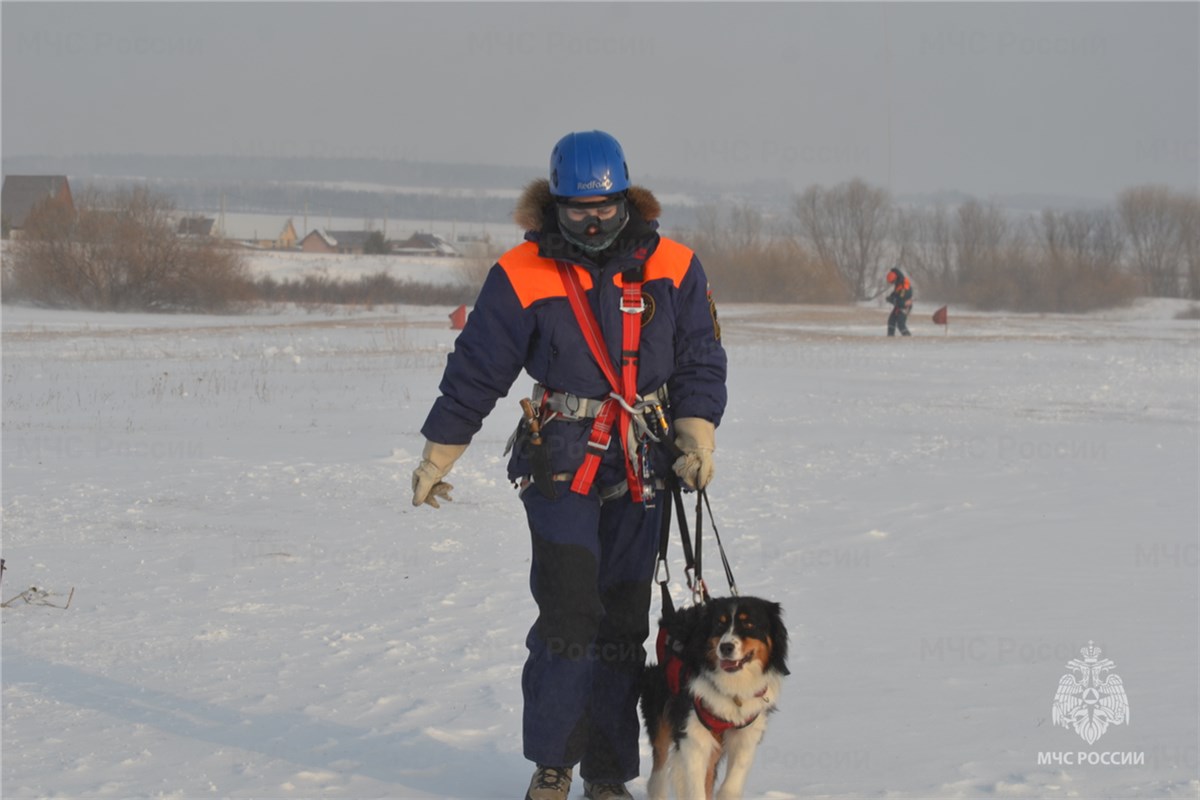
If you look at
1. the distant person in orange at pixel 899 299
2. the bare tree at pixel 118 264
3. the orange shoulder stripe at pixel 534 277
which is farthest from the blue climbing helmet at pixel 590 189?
the bare tree at pixel 118 264

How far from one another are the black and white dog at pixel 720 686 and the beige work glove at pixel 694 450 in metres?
0.43

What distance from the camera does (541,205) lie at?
4305 millimetres

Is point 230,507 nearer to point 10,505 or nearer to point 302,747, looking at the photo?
point 10,505

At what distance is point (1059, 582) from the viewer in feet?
24.2

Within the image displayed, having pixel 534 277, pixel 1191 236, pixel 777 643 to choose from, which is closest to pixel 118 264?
pixel 534 277

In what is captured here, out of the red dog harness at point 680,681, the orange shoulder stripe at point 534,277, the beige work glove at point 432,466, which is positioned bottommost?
the red dog harness at point 680,681

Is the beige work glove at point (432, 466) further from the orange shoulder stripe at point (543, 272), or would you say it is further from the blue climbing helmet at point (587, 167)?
the blue climbing helmet at point (587, 167)

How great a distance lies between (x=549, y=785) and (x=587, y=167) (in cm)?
201

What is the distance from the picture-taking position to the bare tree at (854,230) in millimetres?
82562

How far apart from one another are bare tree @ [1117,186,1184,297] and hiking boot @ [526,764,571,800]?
248ft

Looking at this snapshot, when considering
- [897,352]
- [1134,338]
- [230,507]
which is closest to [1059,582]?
[230,507]

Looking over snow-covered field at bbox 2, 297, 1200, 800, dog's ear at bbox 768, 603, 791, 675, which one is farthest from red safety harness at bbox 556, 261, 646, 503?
snow-covered field at bbox 2, 297, 1200, 800

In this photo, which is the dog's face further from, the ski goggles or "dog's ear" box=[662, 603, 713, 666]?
the ski goggles

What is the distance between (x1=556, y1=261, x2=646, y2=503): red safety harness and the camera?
4176 mm
